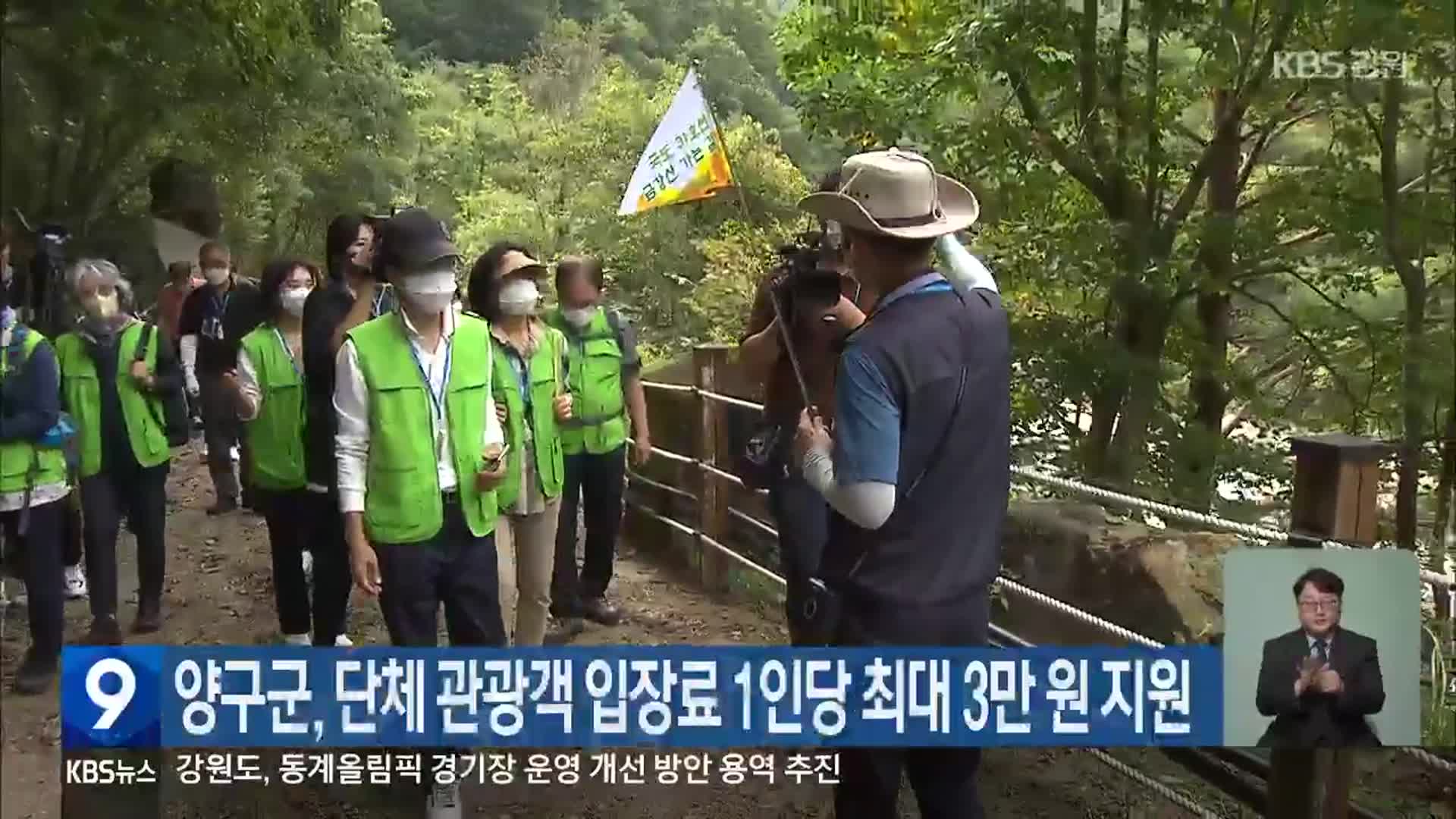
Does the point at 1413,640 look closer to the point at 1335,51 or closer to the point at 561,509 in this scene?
the point at 1335,51

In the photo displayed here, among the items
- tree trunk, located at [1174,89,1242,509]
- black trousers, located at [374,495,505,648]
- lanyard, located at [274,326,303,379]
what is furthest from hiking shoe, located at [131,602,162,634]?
tree trunk, located at [1174,89,1242,509]

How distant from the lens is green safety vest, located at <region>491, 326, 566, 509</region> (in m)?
2.66

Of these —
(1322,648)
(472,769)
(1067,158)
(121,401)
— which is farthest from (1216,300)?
(121,401)

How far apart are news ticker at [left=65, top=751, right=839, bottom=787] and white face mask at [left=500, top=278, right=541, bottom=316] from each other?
888mm

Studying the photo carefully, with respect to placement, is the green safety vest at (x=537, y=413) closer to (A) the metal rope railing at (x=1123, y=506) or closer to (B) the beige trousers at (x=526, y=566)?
(B) the beige trousers at (x=526, y=566)

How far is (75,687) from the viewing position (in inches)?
98.8

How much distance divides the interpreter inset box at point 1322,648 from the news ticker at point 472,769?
853mm

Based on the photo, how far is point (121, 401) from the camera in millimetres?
2502

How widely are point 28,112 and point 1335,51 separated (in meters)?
2.48

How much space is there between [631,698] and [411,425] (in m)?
0.69

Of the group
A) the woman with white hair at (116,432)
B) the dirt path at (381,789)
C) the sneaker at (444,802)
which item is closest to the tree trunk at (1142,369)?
the dirt path at (381,789)

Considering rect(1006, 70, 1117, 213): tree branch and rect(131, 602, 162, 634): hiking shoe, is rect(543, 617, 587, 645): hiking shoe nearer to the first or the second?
rect(131, 602, 162, 634): hiking shoe

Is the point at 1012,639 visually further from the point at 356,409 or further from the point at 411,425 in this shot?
the point at 356,409

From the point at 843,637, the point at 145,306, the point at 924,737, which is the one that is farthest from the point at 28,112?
the point at 924,737
